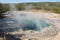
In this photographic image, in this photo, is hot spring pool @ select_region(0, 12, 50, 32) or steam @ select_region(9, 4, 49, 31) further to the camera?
steam @ select_region(9, 4, 49, 31)

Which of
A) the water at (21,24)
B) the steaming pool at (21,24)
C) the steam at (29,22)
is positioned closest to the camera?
the steaming pool at (21,24)

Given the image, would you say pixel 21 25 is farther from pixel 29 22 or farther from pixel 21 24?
pixel 29 22

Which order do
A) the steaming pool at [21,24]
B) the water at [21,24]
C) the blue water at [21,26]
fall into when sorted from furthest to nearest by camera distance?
the water at [21,24], the steaming pool at [21,24], the blue water at [21,26]

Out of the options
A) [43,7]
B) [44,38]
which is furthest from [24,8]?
[44,38]

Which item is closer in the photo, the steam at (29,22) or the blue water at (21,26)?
the blue water at (21,26)

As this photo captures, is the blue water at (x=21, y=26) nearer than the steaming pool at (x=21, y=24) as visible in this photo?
Yes

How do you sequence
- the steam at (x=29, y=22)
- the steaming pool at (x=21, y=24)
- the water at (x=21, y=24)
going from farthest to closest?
the steam at (x=29, y=22)
the water at (x=21, y=24)
the steaming pool at (x=21, y=24)

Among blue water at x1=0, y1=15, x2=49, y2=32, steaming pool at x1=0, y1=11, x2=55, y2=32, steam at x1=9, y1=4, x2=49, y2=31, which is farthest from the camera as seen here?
steam at x1=9, y1=4, x2=49, y2=31

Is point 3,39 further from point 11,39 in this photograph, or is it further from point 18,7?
point 18,7

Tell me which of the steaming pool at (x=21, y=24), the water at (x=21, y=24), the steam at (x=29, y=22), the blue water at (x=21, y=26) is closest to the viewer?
the blue water at (x=21, y=26)

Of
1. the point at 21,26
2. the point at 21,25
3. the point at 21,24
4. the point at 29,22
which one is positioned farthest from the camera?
the point at 29,22

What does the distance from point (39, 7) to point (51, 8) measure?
96.4 inches

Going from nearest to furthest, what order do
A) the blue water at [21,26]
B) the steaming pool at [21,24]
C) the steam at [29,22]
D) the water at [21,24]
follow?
the blue water at [21,26] → the steaming pool at [21,24] → the water at [21,24] → the steam at [29,22]

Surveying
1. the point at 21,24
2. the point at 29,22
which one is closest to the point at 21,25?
the point at 21,24
